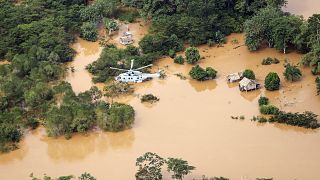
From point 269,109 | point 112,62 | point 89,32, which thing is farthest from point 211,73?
point 89,32

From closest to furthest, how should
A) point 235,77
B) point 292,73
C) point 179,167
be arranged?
point 179,167, point 292,73, point 235,77

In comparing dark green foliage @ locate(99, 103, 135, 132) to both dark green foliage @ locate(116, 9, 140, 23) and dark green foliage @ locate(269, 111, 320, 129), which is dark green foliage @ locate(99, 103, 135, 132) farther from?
dark green foliage @ locate(116, 9, 140, 23)

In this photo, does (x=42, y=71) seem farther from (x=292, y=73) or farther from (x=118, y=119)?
(x=292, y=73)

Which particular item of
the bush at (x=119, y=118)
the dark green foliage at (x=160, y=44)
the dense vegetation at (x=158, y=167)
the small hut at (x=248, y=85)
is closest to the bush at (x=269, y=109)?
the small hut at (x=248, y=85)

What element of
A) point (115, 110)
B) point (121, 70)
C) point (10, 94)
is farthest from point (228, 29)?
point (10, 94)

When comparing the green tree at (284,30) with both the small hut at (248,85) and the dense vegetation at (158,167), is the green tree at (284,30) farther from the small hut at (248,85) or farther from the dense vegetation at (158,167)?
the dense vegetation at (158,167)

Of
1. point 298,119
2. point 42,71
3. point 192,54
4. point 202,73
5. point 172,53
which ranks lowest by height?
point 298,119

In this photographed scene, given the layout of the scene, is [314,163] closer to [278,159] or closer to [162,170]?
[278,159]

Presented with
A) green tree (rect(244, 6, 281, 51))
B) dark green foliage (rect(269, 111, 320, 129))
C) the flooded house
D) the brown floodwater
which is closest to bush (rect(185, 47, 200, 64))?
the brown floodwater
